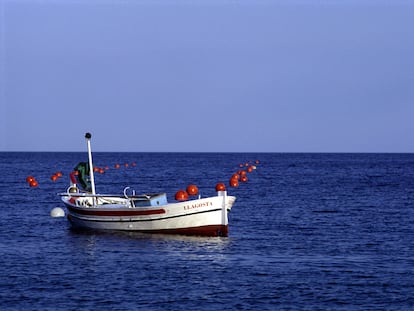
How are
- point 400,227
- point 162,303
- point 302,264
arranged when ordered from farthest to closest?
point 400,227 → point 302,264 → point 162,303

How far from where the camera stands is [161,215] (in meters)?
46.0

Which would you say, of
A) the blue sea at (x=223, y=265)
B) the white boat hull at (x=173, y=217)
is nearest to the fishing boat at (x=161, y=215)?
the white boat hull at (x=173, y=217)

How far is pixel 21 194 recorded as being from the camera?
85938 mm

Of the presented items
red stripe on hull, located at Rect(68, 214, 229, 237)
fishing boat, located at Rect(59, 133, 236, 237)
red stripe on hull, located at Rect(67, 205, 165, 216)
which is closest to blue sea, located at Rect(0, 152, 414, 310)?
red stripe on hull, located at Rect(68, 214, 229, 237)

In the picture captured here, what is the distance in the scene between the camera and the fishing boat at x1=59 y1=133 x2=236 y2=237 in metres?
45.1

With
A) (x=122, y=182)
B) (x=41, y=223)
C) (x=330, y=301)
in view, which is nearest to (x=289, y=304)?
(x=330, y=301)

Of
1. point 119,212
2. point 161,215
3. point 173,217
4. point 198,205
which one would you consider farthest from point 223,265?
point 119,212

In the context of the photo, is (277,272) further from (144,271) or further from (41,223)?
(41,223)

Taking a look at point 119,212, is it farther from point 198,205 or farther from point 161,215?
point 198,205

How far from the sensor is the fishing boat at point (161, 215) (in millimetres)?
45094

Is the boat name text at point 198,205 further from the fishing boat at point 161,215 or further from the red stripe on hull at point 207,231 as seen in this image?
the red stripe on hull at point 207,231

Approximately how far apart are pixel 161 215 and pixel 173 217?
2.42 ft

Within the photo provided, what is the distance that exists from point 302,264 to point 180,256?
5989 millimetres

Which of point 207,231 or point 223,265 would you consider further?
point 207,231
